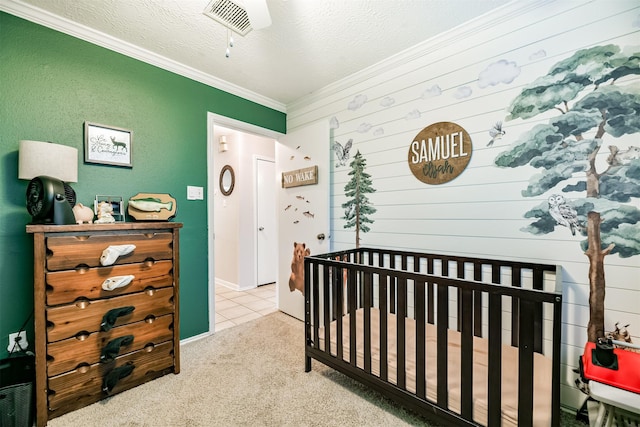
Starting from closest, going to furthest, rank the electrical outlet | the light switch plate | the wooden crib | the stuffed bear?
1. the wooden crib
2. the electrical outlet
3. the light switch plate
4. the stuffed bear

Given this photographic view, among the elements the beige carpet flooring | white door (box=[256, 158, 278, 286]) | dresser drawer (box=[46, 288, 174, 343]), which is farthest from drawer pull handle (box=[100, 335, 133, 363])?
white door (box=[256, 158, 278, 286])

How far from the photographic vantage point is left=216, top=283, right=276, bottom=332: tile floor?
296 cm

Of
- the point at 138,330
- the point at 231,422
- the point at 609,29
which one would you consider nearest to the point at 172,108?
the point at 138,330

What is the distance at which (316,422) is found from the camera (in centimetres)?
146

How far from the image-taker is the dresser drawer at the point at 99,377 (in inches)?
58.6

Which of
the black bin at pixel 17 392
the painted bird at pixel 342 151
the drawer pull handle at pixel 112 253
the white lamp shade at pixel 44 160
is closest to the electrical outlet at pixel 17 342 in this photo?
the black bin at pixel 17 392

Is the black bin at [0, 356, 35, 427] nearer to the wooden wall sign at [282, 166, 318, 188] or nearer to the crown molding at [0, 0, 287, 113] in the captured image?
the crown molding at [0, 0, 287, 113]

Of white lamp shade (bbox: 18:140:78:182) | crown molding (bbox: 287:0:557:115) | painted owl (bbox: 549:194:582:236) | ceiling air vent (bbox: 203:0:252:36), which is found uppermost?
crown molding (bbox: 287:0:557:115)

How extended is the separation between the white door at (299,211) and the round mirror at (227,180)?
130 cm

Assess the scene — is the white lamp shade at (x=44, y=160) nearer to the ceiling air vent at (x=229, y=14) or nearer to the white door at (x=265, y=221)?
the ceiling air vent at (x=229, y=14)

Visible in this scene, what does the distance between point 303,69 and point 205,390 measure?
271cm

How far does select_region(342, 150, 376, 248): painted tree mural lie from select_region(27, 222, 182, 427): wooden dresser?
1556 mm

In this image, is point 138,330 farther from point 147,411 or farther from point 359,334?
point 359,334

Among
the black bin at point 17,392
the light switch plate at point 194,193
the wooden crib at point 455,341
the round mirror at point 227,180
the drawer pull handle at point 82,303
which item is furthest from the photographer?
the round mirror at point 227,180
